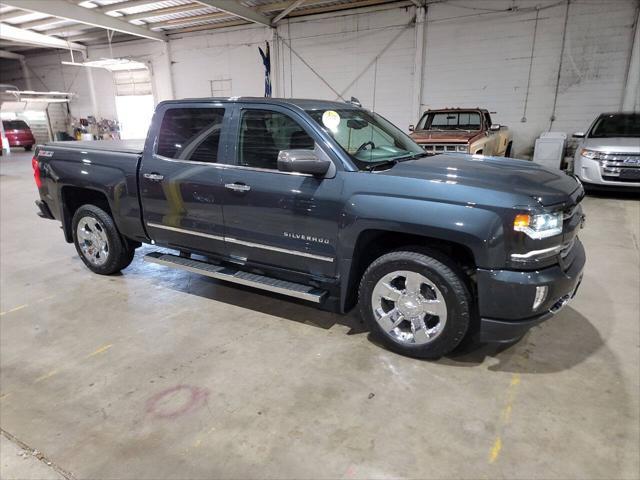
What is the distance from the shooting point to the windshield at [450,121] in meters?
8.44

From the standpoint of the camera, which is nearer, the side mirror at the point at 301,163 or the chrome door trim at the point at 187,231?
the side mirror at the point at 301,163

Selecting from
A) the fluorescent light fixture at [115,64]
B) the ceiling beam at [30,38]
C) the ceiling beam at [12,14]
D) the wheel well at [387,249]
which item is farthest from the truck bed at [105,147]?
the ceiling beam at [30,38]

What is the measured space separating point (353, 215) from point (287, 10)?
12049 millimetres

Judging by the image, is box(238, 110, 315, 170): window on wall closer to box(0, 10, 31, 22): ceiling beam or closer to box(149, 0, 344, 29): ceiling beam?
box(149, 0, 344, 29): ceiling beam

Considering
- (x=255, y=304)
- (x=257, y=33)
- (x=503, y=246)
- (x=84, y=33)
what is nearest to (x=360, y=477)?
(x=503, y=246)

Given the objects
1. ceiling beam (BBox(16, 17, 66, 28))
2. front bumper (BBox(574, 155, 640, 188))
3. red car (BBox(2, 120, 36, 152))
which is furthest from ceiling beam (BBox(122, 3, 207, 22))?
front bumper (BBox(574, 155, 640, 188))

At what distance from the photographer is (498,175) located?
272 centimetres

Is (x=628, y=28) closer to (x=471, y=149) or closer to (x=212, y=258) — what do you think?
(x=471, y=149)

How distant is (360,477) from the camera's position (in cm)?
190

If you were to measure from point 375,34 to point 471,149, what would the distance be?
23.6 feet

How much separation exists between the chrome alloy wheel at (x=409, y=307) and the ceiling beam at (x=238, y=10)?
1139 centimetres

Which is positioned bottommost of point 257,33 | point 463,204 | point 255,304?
point 255,304

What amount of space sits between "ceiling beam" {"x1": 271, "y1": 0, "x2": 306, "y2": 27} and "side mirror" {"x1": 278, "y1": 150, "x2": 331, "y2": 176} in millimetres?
11174

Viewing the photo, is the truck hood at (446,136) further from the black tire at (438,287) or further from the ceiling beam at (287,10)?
the ceiling beam at (287,10)
